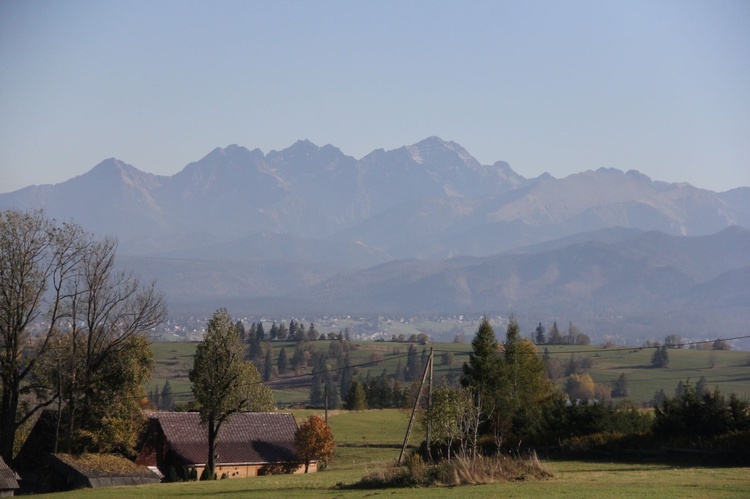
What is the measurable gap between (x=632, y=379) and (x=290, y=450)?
101m

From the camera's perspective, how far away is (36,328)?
58.4 metres

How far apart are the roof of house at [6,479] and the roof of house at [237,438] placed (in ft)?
47.9

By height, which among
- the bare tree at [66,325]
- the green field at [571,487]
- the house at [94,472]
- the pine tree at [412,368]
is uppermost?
the bare tree at [66,325]

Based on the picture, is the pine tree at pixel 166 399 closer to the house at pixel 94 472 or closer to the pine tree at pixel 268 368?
the pine tree at pixel 268 368

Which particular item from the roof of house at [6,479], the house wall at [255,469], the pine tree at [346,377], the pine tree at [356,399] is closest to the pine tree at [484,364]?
the house wall at [255,469]

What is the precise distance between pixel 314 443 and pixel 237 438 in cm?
644

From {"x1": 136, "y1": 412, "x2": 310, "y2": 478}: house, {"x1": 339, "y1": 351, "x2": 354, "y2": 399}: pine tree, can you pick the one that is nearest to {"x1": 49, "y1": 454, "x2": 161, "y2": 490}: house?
{"x1": 136, "y1": 412, "x2": 310, "y2": 478}: house

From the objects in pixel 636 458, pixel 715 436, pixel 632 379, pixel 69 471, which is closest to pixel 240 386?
pixel 69 471

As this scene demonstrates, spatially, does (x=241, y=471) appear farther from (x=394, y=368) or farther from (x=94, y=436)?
(x=394, y=368)

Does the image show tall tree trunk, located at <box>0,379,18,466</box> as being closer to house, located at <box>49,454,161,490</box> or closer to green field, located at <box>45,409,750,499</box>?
house, located at <box>49,454,161,490</box>

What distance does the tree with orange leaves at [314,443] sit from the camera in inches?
2500

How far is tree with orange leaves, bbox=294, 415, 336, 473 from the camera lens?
63500mm

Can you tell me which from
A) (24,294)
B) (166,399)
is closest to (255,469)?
(24,294)

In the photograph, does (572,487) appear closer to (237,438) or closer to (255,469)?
(255,469)
